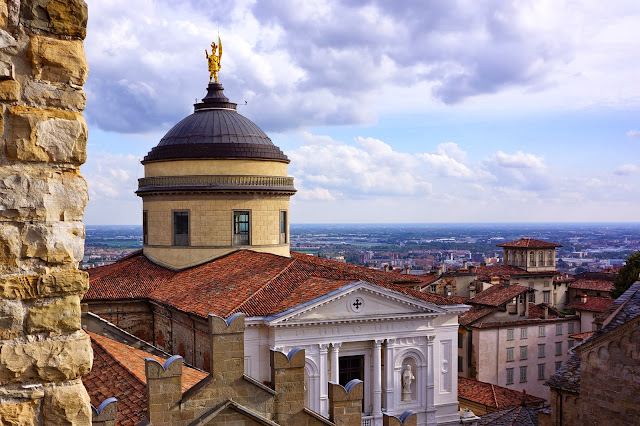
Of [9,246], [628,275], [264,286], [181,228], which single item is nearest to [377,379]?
[264,286]

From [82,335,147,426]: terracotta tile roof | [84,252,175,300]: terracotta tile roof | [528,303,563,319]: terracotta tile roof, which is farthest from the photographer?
[528,303,563,319]: terracotta tile roof

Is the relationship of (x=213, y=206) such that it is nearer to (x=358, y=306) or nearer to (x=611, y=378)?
(x=358, y=306)

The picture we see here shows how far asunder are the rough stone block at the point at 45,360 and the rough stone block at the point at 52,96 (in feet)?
4.51

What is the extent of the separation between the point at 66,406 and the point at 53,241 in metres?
0.96

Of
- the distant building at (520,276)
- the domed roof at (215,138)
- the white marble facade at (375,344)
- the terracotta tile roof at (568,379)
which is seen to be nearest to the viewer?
the terracotta tile roof at (568,379)

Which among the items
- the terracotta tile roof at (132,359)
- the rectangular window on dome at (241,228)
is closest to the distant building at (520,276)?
the rectangular window on dome at (241,228)

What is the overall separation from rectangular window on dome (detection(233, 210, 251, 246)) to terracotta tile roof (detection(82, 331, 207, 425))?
13480mm

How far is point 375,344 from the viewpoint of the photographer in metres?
26.2

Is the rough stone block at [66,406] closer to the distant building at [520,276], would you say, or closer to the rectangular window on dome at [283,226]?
the rectangular window on dome at [283,226]

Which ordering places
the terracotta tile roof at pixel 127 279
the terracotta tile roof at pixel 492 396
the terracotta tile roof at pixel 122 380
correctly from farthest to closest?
1. the terracotta tile roof at pixel 492 396
2. the terracotta tile roof at pixel 127 279
3. the terracotta tile roof at pixel 122 380

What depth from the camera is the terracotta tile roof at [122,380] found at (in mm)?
12973

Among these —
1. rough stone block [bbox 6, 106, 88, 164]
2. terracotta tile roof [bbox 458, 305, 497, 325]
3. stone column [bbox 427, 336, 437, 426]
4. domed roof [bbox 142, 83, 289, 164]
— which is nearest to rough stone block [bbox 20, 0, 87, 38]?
rough stone block [bbox 6, 106, 88, 164]

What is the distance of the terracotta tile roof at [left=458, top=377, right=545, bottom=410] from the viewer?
33844mm

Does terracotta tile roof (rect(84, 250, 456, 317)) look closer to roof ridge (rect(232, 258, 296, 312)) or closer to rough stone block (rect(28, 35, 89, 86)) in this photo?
roof ridge (rect(232, 258, 296, 312))
